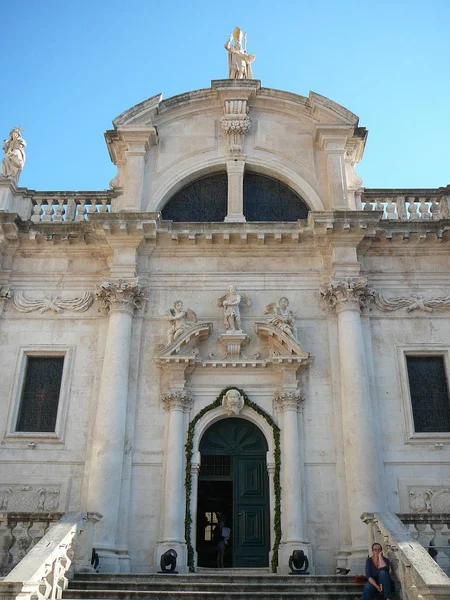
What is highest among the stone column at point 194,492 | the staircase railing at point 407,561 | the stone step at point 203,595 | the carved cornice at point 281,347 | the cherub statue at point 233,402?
the carved cornice at point 281,347

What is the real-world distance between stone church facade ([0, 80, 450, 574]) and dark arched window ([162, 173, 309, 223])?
5cm

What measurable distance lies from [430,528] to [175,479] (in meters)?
5.19

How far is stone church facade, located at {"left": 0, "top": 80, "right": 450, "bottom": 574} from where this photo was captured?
44.7 ft

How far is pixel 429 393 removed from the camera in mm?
14781

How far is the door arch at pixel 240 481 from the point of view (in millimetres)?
13656

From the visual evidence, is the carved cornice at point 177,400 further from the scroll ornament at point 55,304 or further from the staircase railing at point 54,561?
the scroll ornament at point 55,304

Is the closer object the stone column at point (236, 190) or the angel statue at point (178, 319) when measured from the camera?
the angel statue at point (178, 319)

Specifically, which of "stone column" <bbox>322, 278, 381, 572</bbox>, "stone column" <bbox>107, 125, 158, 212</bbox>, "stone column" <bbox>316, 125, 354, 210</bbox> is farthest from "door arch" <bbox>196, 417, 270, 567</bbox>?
"stone column" <bbox>316, 125, 354, 210</bbox>

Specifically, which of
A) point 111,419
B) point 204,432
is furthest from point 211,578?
point 111,419

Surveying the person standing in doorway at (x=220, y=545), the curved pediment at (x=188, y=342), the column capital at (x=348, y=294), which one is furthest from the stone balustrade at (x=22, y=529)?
the column capital at (x=348, y=294)

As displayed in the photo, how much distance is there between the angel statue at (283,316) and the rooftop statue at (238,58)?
7.33m

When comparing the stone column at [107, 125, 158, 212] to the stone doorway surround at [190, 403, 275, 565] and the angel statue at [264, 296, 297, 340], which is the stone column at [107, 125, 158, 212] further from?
the stone doorway surround at [190, 403, 275, 565]

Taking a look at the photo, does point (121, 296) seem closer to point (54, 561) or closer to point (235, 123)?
point (235, 123)

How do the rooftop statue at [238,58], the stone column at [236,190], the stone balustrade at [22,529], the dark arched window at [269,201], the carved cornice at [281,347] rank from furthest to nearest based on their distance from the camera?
the rooftop statue at [238,58] < the dark arched window at [269,201] < the stone column at [236,190] < the carved cornice at [281,347] < the stone balustrade at [22,529]
